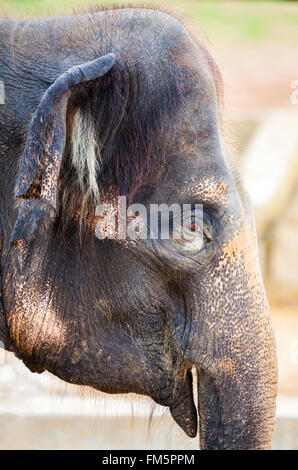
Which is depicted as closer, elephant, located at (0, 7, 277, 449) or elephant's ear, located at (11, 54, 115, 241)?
elephant's ear, located at (11, 54, 115, 241)

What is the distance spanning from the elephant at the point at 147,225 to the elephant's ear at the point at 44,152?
0.09 metres

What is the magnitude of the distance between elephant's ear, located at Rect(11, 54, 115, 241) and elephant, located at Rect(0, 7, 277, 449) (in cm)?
9

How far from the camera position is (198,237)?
2328 millimetres

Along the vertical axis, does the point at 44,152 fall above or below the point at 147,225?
above

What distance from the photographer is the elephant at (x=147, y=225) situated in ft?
7.48

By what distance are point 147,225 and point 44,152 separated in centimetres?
37

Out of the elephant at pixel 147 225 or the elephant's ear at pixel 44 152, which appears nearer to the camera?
the elephant's ear at pixel 44 152

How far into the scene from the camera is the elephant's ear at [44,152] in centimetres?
211

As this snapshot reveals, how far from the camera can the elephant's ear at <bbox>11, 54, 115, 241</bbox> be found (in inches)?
82.9

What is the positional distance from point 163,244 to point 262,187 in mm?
5153

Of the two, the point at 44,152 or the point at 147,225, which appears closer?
the point at 44,152

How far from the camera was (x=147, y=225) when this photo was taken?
7.64 ft

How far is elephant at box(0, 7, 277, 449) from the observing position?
7.48 ft
